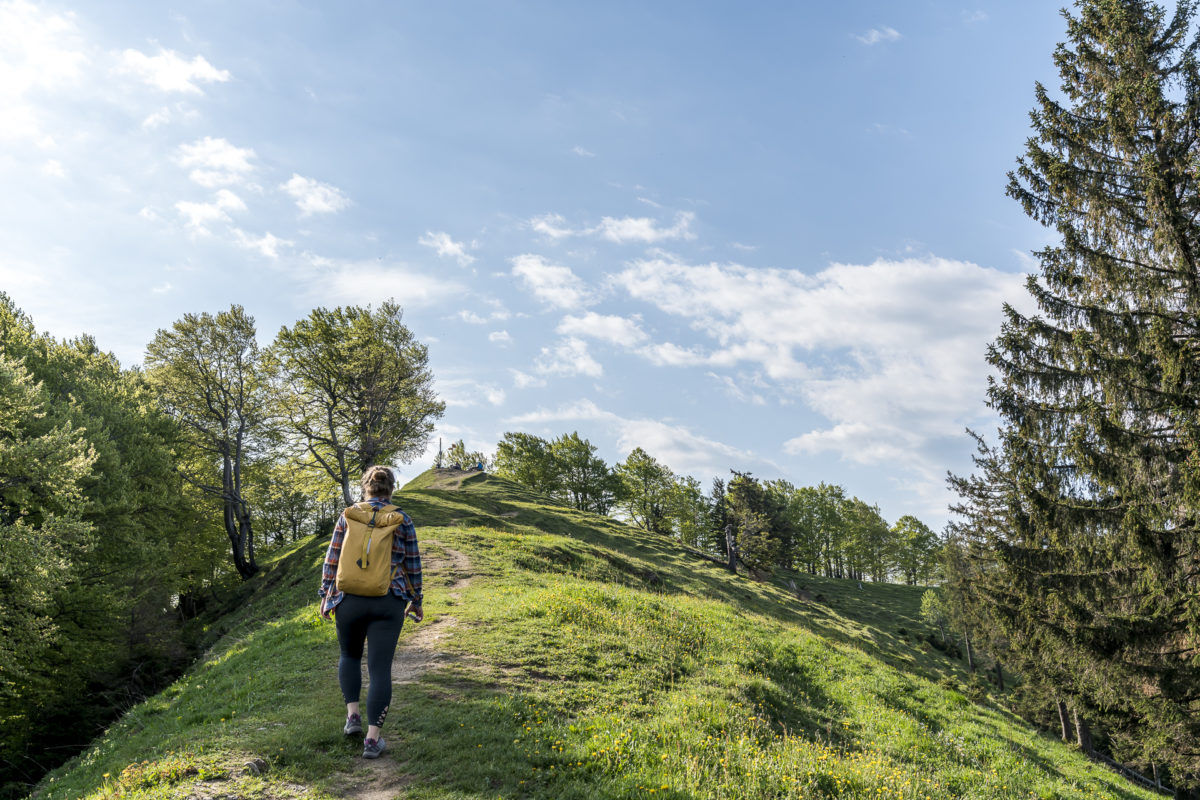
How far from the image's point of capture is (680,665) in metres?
11.8

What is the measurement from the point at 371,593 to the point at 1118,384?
1560cm

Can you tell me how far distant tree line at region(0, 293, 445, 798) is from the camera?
15969 millimetres

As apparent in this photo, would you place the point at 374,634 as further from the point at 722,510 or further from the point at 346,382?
the point at 722,510

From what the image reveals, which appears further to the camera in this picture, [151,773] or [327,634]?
[327,634]

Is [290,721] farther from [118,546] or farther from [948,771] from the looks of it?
[118,546]

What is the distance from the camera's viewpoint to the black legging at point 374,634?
6.23 metres

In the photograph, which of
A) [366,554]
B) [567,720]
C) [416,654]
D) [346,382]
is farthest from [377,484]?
[346,382]

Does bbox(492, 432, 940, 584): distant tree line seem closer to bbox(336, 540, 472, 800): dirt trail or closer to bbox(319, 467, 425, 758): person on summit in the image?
bbox(336, 540, 472, 800): dirt trail

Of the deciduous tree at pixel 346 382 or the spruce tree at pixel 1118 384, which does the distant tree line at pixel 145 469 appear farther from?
the spruce tree at pixel 1118 384

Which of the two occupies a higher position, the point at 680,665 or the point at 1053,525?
the point at 1053,525

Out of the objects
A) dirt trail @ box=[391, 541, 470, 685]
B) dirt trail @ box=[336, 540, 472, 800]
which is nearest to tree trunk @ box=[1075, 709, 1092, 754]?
dirt trail @ box=[336, 540, 472, 800]

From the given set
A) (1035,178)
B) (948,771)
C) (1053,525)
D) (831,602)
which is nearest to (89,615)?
(948,771)

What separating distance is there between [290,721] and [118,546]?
21011 millimetres

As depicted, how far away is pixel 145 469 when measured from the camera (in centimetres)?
2644
